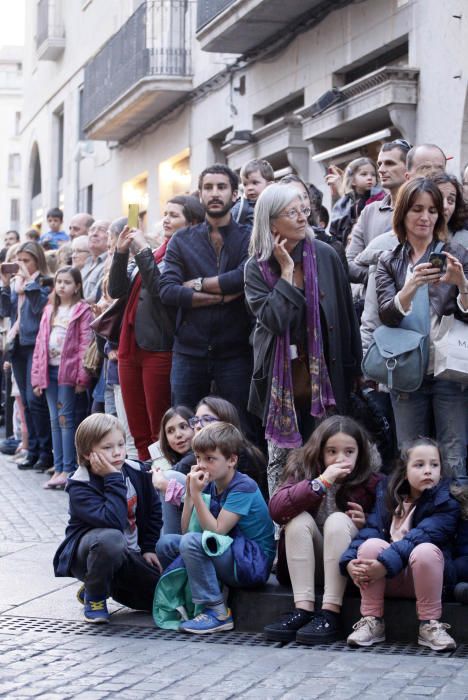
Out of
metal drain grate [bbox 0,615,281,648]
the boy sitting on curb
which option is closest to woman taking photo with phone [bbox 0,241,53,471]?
the boy sitting on curb

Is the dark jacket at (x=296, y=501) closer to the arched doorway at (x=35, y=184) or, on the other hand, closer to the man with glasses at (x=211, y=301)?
the man with glasses at (x=211, y=301)

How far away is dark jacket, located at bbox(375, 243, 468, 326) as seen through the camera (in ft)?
23.2

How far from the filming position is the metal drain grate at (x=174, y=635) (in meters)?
6.22

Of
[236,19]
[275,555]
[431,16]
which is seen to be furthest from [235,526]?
[236,19]

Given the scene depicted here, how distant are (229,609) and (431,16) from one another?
8.71 meters

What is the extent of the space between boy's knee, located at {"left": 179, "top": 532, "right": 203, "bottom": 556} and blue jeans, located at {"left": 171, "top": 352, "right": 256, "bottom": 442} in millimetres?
1523

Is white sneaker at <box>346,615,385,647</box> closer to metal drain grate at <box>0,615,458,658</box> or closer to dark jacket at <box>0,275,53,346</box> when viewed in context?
metal drain grate at <box>0,615,458,658</box>

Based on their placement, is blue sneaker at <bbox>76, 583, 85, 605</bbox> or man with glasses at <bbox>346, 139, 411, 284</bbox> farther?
man with glasses at <bbox>346, 139, 411, 284</bbox>

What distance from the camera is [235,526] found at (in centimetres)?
693

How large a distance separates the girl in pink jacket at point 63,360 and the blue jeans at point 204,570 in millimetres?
5394

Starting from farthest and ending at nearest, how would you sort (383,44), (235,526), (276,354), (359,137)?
(359,137) → (383,44) → (276,354) → (235,526)

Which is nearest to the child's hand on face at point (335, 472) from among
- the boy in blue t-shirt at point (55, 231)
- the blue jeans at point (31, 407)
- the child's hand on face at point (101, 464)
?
the child's hand on face at point (101, 464)

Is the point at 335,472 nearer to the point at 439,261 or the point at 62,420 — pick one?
the point at 439,261

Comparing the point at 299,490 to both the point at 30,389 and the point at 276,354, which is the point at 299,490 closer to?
the point at 276,354
